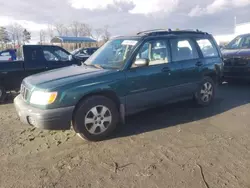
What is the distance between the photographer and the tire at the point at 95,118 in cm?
381

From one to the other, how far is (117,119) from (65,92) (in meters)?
1.07

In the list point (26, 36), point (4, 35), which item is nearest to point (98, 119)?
point (4, 35)

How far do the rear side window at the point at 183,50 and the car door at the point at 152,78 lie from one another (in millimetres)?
164

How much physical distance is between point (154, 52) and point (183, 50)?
86 cm

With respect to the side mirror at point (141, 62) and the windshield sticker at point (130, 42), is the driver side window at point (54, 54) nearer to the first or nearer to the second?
the windshield sticker at point (130, 42)

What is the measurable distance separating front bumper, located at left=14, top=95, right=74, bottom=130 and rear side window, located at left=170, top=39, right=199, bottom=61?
2495 millimetres

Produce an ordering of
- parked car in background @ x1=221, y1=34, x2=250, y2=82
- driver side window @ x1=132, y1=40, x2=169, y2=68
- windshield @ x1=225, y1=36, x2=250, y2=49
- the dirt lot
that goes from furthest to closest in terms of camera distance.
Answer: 1. windshield @ x1=225, y1=36, x2=250, y2=49
2. parked car in background @ x1=221, y1=34, x2=250, y2=82
3. driver side window @ x1=132, y1=40, x2=169, y2=68
4. the dirt lot

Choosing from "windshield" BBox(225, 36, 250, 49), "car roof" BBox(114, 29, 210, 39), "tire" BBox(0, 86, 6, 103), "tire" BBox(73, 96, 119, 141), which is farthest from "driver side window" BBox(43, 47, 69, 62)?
"windshield" BBox(225, 36, 250, 49)

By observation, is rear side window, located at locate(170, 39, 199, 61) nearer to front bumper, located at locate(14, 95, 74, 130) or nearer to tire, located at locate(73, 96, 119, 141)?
tire, located at locate(73, 96, 119, 141)

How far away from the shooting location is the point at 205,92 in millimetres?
5754

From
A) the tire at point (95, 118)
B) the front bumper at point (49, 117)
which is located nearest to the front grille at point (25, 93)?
the front bumper at point (49, 117)

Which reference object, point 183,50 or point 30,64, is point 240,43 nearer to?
point 183,50

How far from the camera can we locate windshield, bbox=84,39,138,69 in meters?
4.40

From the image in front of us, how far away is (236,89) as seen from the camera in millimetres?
7680
